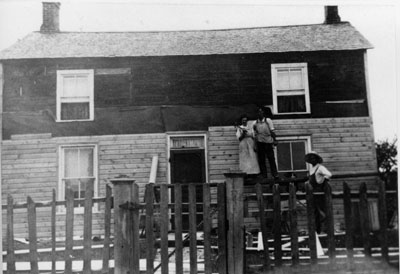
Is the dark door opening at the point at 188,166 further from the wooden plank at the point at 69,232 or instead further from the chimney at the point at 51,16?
the wooden plank at the point at 69,232

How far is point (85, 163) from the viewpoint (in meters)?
9.86

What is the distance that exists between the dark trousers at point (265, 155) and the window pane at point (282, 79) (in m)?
1.75

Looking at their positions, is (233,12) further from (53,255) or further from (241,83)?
(53,255)

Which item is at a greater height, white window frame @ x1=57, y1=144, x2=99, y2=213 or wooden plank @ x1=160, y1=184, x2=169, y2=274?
white window frame @ x1=57, y1=144, x2=99, y2=213

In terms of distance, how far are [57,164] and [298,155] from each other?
5.81m

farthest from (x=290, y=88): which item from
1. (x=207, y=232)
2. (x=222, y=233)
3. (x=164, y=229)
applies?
(x=164, y=229)

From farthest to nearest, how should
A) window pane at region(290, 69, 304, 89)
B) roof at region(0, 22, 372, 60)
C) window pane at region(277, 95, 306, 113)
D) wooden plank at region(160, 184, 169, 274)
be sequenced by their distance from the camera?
window pane at region(290, 69, 304, 89) < window pane at region(277, 95, 306, 113) < roof at region(0, 22, 372, 60) < wooden plank at region(160, 184, 169, 274)

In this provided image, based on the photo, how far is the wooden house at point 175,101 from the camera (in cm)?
972

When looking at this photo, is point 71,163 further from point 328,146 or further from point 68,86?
point 328,146

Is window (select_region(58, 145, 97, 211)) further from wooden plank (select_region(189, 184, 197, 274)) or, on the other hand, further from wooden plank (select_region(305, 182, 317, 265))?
wooden plank (select_region(305, 182, 317, 265))

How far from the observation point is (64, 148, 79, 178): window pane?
31.8 ft

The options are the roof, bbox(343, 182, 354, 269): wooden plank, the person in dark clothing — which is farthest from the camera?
the roof

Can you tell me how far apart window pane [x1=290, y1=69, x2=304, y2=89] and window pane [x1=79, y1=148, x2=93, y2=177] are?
534 centimetres

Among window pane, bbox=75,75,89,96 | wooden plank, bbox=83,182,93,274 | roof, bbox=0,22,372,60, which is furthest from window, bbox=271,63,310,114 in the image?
wooden plank, bbox=83,182,93,274
